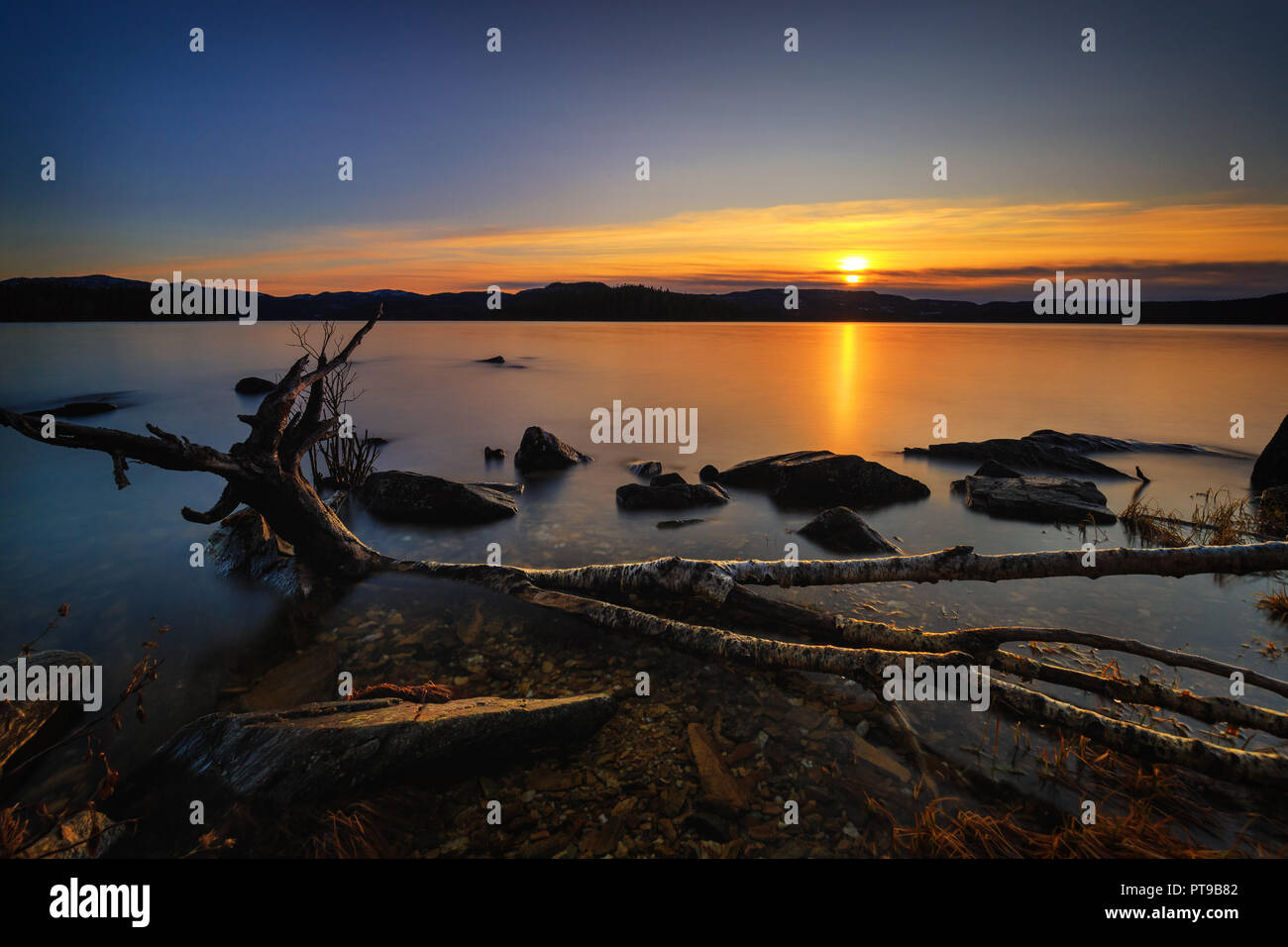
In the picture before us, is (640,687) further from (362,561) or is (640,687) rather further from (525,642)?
(362,561)

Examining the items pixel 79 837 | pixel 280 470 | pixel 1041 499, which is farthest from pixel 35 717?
pixel 1041 499

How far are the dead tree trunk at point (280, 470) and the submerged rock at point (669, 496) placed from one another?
509cm

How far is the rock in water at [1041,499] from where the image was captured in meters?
10.6

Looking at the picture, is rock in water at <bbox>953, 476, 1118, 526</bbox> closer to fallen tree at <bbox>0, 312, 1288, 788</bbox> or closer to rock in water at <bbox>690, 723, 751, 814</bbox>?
fallen tree at <bbox>0, 312, 1288, 788</bbox>

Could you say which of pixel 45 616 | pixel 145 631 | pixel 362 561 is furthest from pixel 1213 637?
pixel 45 616

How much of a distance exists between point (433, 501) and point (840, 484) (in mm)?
8376

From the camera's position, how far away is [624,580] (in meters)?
6.64

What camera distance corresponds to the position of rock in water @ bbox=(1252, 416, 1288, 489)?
40.6 ft

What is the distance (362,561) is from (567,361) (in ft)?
130

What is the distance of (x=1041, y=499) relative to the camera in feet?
35.9

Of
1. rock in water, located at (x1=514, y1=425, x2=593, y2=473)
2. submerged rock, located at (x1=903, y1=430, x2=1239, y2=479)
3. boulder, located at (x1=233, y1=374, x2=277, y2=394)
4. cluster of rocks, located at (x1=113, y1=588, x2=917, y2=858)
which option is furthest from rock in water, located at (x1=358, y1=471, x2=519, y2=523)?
boulder, located at (x1=233, y1=374, x2=277, y2=394)

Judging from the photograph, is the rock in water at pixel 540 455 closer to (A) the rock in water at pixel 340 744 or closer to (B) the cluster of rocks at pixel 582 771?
(B) the cluster of rocks at pixel 582 771

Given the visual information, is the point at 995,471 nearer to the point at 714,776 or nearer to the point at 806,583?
the point at 806,583

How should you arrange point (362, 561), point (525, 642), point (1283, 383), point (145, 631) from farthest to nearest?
1. point (1283, 383)
2. point (362, 561)
3. point (145, 631)
4. point (525, 642)
